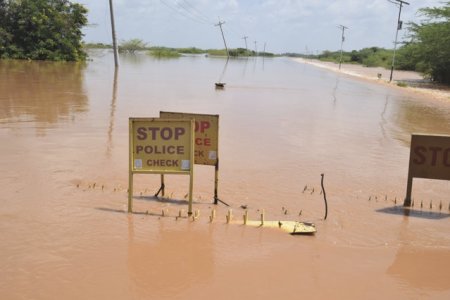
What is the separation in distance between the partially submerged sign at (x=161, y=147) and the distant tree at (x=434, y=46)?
34743mm

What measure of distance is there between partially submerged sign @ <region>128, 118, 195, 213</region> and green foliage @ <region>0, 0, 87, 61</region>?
41865 millimetres

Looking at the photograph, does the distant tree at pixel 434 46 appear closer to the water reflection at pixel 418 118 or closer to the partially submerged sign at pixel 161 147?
the water reflection at pixel 418 118

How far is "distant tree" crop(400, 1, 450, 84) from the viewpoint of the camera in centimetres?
3606

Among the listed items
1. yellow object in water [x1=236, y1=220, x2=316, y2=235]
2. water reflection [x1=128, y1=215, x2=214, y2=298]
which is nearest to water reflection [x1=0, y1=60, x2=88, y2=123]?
water reflection [x1=128, y1=215, x2=214, y2=298]

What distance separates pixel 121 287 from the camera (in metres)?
4.43

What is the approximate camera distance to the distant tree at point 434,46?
36.1 metres

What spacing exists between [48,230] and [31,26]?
143ft

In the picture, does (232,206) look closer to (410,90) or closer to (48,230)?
(48,230)

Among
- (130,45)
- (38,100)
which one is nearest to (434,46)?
(38,100)

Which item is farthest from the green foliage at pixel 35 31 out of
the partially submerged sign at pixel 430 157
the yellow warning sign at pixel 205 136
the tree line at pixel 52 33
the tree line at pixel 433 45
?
the partially submerged sign at pixel 430 157

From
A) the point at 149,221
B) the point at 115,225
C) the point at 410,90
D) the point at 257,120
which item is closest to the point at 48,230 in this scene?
the point at 115,225

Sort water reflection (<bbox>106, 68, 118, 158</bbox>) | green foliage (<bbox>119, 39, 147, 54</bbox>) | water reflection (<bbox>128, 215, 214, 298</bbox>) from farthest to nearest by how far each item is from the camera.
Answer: green foliage (<bbox>119, 39, 147, 54</bbox>)
water reflection (<bbox>106, 68, 118, 158</bbox>)
water reflection (<bbox>128, 215, 214, 298</bbox>)

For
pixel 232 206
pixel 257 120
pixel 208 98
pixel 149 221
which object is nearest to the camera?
pixel 149 221

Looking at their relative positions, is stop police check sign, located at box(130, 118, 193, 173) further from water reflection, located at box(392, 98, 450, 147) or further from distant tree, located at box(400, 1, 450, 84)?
distant tree, located at box(400, 1, 450, 84)
